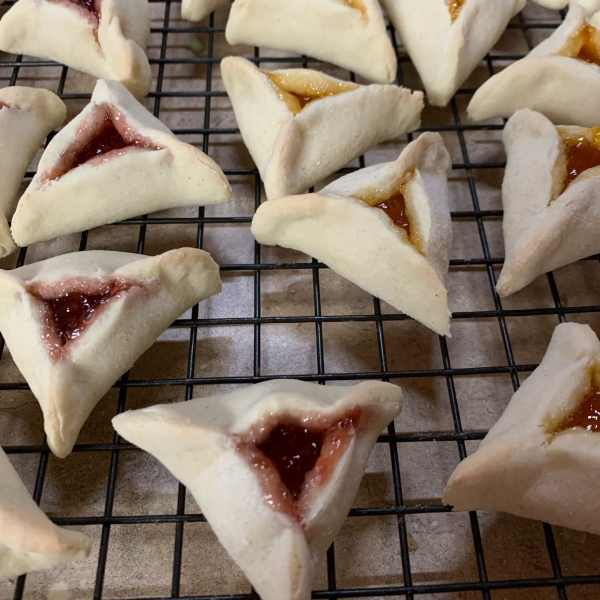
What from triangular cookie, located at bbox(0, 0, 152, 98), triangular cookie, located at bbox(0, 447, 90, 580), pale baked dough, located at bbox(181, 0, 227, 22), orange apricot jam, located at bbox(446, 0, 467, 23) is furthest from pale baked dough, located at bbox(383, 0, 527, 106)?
triangular cookie, located at bbox(0, 447, 90, 580)

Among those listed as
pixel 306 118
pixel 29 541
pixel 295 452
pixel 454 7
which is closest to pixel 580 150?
pixel 454 7

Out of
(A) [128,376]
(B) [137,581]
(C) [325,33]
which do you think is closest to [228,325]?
(A) [128,376]

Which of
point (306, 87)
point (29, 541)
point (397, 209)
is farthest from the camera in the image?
point (306, 87)

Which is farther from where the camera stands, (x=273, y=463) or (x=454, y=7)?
(x=454, y=7)

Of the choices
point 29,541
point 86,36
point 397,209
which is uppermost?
point 86,36

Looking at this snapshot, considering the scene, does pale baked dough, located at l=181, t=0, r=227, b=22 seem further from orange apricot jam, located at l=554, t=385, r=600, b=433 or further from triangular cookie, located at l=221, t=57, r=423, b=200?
orange apricot jam, located at l=554, t=385, r=600, b=433

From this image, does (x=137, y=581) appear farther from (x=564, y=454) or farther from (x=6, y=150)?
(x=6, y=150)

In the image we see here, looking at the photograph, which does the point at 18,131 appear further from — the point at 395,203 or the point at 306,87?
the point at 395,203

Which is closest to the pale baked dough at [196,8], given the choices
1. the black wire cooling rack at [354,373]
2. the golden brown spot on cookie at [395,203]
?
the black wire cooling rack at [354,373]
